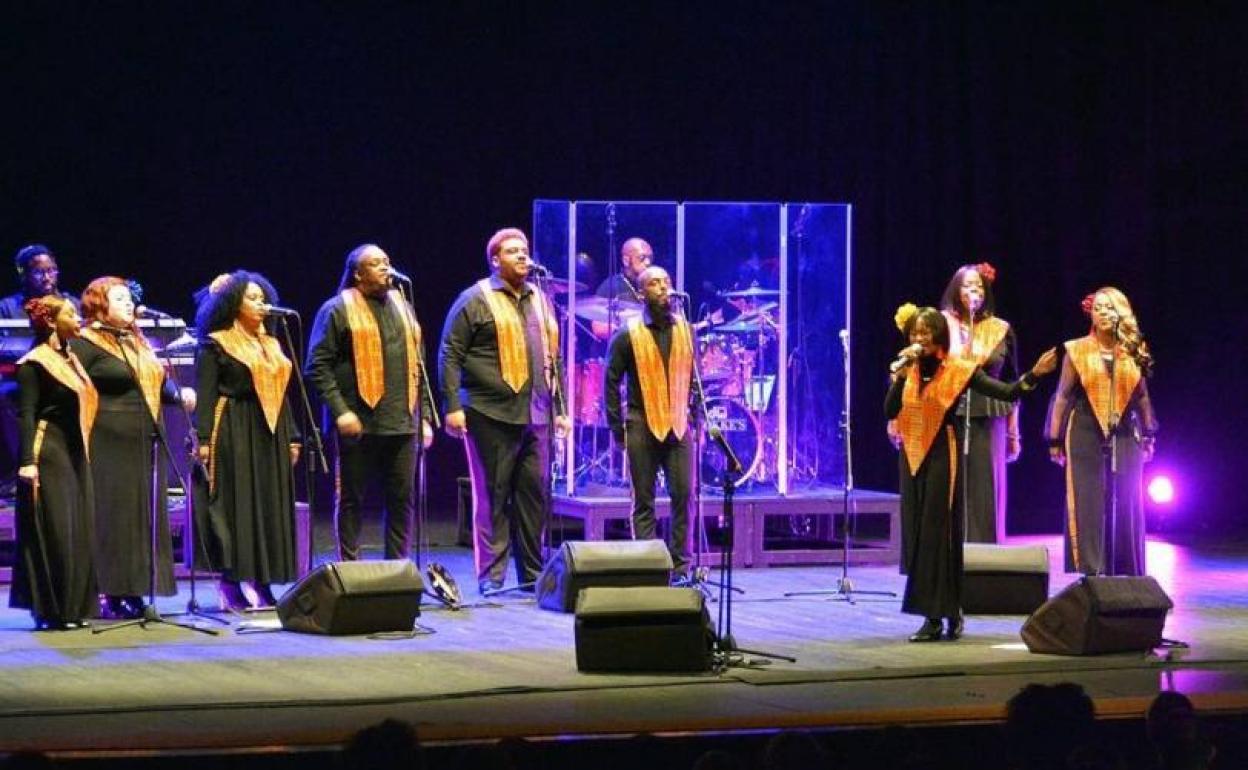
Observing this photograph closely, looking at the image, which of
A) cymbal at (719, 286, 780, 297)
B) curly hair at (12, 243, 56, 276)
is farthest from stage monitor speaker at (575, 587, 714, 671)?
curly hair at (12, 243, 56, 276)

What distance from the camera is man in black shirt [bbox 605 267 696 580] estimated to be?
10781 mm

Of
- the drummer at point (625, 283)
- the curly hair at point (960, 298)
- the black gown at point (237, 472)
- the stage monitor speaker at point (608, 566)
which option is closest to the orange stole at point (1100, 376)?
the curly hair at point (960, 298)

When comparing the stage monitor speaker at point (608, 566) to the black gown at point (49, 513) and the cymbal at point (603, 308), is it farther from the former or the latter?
the cymbal at point (603, 308)

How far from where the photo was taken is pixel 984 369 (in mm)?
11164

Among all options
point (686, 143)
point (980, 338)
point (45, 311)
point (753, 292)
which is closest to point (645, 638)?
point (45, 311)

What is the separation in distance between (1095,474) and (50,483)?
5.36m

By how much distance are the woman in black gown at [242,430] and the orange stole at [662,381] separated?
1888mm

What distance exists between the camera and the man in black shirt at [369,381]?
1017 centimetres

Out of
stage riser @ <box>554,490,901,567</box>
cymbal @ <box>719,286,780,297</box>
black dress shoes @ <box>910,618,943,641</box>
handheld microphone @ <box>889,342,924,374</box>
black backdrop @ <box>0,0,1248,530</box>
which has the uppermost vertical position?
black backdrop @ <box>0,0,1248,530</box>

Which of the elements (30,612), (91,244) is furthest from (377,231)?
(30,612)

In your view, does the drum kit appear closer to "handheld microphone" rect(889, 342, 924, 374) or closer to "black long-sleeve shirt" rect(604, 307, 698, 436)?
"black long-sleeve shirt" rect(604, 307, 698, 436)

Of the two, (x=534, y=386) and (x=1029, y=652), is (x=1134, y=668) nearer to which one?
(x=1029, y=652)

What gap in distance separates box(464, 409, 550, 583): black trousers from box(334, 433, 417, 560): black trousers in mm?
366

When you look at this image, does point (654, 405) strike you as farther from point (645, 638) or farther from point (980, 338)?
point (645, 638)
